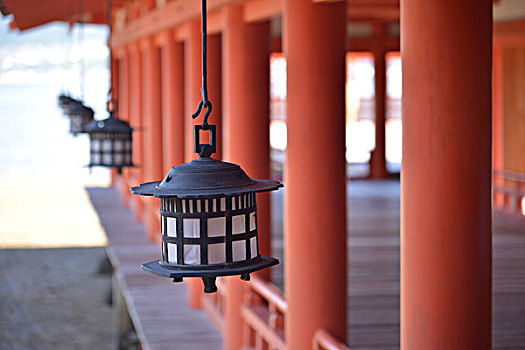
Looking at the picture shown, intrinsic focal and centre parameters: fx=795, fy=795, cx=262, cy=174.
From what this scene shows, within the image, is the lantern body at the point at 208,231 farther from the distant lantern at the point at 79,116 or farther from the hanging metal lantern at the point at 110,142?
the distant lantern at the point at 79,116

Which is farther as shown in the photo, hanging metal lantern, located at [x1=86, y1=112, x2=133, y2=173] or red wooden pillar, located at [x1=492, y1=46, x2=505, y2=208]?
red wooden pillar, located at [x1=492, y1=46, x2=505, y2=208]

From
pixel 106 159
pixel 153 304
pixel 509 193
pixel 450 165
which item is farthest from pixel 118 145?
pixel 509 193

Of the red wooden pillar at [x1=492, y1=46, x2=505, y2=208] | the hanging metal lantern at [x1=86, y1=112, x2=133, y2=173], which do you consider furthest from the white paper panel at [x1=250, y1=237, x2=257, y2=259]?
the red wooden pillar at [x1=492, y1=46, x2=505, y2=208]

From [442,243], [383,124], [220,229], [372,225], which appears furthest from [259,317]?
[383,124]

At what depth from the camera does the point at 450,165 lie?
287cm

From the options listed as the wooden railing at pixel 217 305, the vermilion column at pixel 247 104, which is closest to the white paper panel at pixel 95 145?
the vermilion column at pixel 247 104

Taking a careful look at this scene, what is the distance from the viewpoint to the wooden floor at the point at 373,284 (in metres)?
5.58

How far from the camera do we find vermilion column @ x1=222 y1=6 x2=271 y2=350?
20.1 feet

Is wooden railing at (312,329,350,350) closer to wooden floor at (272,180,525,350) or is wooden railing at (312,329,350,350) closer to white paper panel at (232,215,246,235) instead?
wooden floor at (272,180,525,350)

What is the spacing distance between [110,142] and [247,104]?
121 centimetres

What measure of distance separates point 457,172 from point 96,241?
19.7 m

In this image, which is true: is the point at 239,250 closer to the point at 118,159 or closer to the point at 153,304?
the point at 118,159

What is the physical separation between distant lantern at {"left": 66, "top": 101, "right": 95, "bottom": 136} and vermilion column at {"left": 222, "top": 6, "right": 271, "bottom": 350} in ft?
6.12

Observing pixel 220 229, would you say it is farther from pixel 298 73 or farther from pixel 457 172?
pixel 298 73
